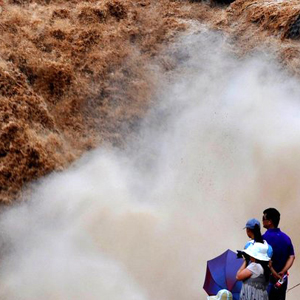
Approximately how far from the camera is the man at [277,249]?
3857 mm

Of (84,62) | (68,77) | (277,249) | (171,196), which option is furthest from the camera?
(84,62)

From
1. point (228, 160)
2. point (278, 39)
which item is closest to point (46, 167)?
point (228, 160)

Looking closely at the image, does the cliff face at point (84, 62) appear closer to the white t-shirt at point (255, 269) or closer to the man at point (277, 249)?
the man at point (277, 249)

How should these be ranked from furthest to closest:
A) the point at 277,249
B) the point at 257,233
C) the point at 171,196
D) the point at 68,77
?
the point at 68,77 → the point at 171,196 → the point at 277,249 → the point at 257,233

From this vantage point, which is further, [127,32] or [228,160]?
[127,32]

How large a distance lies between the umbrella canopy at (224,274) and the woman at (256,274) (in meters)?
0.26

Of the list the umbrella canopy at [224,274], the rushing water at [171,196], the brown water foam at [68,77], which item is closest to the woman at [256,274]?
the umbrella canopy at [224,274]

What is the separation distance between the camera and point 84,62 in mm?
8359

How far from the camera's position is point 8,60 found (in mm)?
7816

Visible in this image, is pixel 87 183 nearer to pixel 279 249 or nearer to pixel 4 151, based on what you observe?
pixel 4 151

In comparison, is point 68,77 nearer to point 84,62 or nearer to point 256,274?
point 84,62

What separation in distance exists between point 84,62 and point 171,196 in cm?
314

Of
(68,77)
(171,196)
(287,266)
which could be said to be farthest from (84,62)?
(287,266)

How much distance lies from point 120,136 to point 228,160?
5.95 ft
